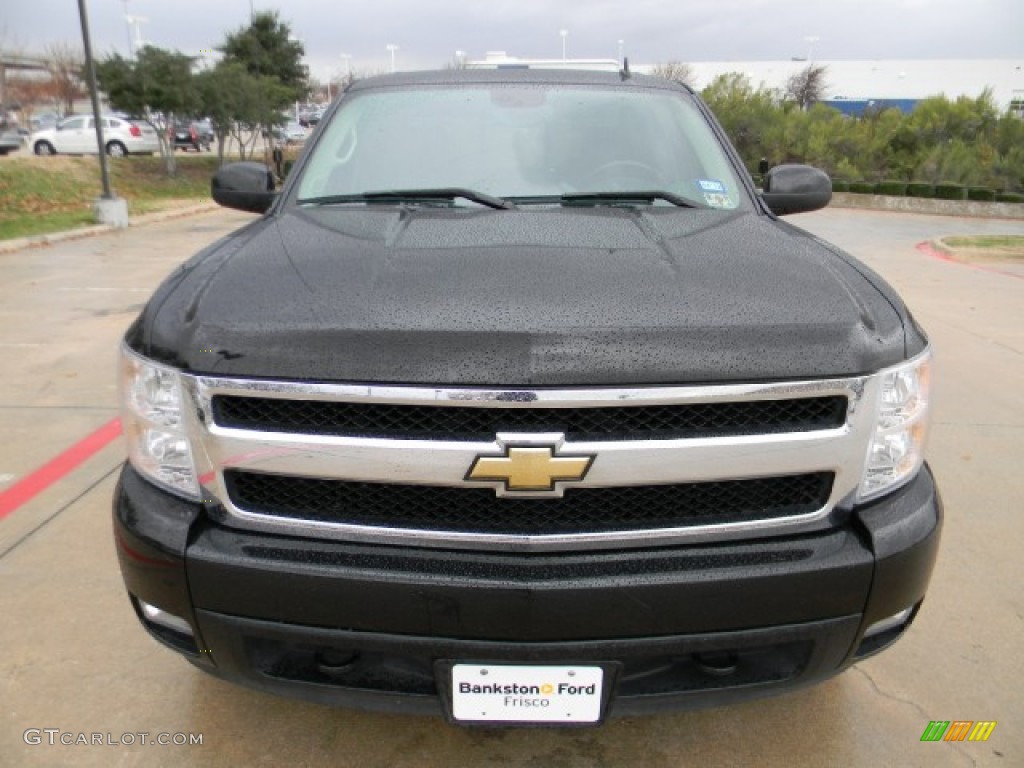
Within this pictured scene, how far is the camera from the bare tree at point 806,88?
50.9 m

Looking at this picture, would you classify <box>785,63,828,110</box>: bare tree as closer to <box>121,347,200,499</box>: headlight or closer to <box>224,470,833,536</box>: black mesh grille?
<box>224,470,833,536</box>: black mesh grille

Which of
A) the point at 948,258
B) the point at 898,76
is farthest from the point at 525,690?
the point at 898,76

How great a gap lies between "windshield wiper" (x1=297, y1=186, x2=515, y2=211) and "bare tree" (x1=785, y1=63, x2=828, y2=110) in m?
52.7

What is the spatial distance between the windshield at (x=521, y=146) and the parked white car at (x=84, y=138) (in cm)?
2767

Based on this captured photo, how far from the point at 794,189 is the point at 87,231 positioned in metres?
13.5

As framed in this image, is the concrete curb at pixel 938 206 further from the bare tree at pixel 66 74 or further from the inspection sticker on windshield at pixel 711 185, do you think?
the bare tree at pixel 66 74

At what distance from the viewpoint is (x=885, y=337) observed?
5.78 feet

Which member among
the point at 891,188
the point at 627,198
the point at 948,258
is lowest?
the point at 948,258

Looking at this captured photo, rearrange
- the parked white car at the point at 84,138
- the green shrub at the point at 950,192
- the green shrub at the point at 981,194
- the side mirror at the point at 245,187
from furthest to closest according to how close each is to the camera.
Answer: the parked white car at the point at 84,138, the green shrub at the point at 950,192, the green shrub at the point at 981,194, the side mirror at the point at 245,187

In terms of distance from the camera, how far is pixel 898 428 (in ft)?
5.94

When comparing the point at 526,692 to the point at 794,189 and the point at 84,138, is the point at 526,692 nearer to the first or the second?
the point at 794,189

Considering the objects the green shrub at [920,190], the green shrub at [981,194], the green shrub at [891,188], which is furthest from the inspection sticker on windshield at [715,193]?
the green shrub at [981,194]

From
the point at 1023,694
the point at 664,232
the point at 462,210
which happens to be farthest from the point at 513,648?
the point at 1023,694

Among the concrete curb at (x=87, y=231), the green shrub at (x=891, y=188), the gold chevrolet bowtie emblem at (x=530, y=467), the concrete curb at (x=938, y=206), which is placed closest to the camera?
the gold chevrolet bowtie emblem at (x=530, y=467)
